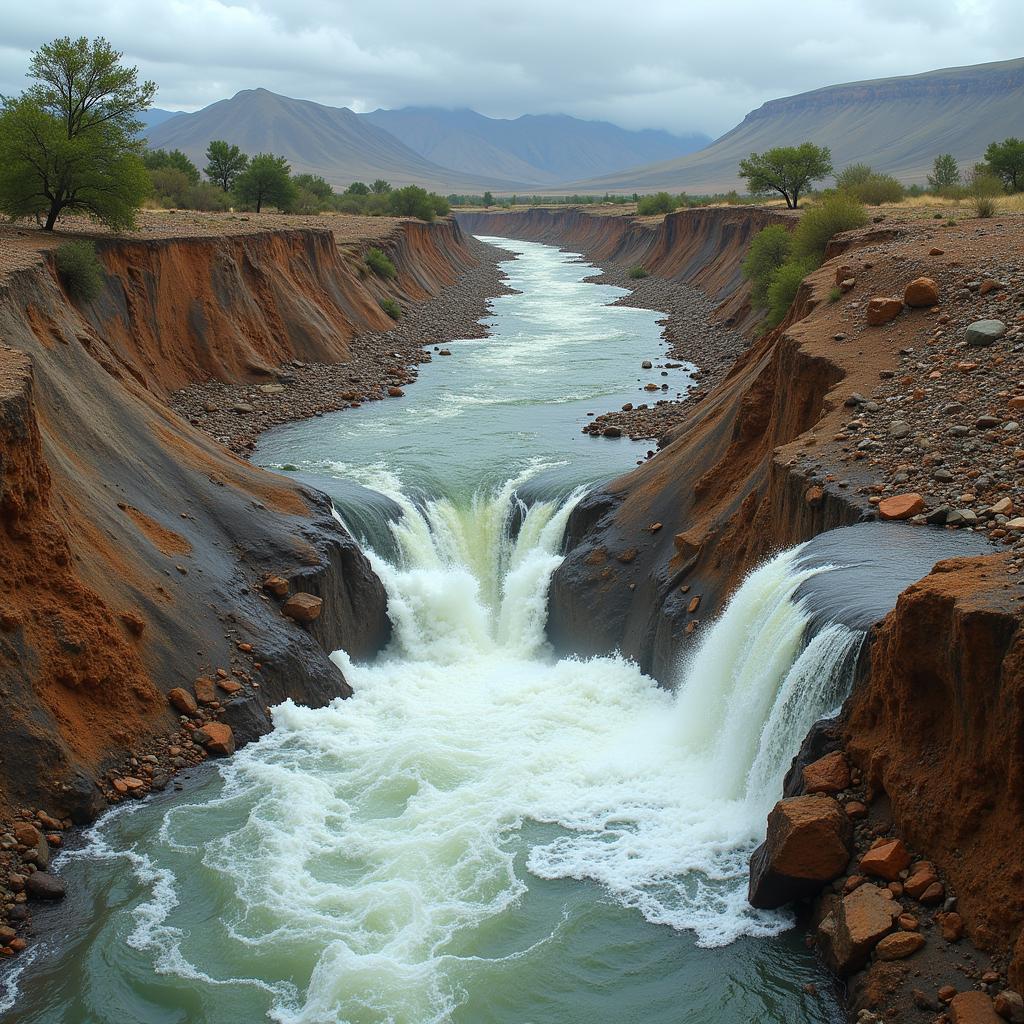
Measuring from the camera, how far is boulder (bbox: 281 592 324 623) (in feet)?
52.9

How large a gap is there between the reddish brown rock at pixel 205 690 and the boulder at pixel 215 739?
0.44 m

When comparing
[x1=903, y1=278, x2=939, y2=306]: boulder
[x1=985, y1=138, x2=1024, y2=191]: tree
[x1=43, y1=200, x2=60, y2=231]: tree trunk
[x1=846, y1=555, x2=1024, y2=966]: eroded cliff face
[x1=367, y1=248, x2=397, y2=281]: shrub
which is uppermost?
[x1=985, y1=138, x2=1024, y2=191]: tree

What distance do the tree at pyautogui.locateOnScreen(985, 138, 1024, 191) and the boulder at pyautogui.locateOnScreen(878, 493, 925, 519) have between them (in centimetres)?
3437

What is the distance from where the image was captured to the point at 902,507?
12289 millimetres

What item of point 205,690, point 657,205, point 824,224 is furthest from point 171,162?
point 205,690

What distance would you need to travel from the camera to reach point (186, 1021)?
29.5 feet

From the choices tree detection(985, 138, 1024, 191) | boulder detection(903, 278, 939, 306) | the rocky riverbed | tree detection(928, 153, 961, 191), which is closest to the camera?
boulder detection(903, 278, 939, 306)

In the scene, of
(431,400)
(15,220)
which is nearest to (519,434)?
(431,400)

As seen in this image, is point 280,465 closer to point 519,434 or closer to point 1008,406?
point 519,434

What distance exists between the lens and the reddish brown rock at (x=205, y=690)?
13836 mm

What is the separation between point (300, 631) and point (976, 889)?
10.3 metres

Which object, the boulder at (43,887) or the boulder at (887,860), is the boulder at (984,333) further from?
the boulder at (43,887)

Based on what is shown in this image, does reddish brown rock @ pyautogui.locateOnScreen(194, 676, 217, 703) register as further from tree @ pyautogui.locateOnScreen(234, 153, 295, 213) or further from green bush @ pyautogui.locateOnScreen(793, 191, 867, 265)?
tree @ pyautogui.locateOnScreen(234, 153, 295, 213)

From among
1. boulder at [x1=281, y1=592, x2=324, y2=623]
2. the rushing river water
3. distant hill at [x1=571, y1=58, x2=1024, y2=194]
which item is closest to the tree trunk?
boulder at [x1=281, y1=592, x2=324, y2=623]
